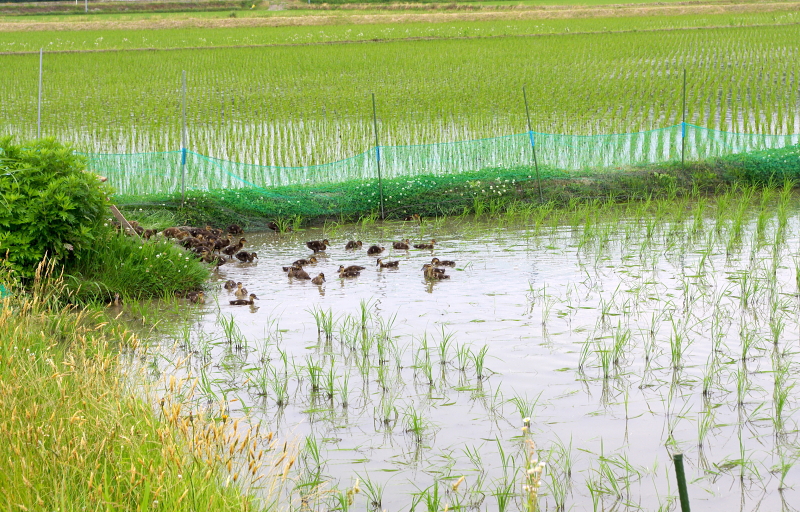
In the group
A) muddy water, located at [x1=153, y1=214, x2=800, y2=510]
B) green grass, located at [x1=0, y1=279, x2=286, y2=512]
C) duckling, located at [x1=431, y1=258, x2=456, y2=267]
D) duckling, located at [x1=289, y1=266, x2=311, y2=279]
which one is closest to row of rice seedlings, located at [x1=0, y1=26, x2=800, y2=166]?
duckling, located at [x1=431, y1=258, x2=456, y2=267]

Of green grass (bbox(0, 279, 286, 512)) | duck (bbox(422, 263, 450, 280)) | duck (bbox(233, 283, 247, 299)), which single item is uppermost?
green grass (bbox(0, 279, 286, 512))

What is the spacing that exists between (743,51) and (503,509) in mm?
23637

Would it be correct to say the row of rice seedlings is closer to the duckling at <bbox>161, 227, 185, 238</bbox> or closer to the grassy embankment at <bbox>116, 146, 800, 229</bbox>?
the grassy embankment at <bbox>116, 146, 800, 229</bbox>

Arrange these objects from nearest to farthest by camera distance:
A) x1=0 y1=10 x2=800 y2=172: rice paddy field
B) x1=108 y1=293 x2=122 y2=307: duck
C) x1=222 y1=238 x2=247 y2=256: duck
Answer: x1=108 y1=293 x2=122 y2=307: duck
x1=222 y1=238 x2=247 y2=256: duck
x1=0 y1=10 x2=800 y2=172: rice paddy field

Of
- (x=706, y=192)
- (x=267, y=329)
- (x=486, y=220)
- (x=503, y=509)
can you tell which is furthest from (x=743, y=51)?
(x=503, y=509)

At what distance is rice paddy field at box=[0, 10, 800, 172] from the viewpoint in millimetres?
15219

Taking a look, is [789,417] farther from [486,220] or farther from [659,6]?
[659,6]

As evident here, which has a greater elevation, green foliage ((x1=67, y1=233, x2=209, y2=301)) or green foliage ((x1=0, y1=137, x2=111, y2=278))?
green foliage ((x1=0, y1=137, x2=111, y2=278))

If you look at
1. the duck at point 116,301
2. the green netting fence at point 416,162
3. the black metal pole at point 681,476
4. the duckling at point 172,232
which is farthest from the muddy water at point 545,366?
the green netting fence at point 416,162

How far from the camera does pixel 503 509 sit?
3.96m

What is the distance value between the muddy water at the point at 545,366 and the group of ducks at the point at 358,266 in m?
0.09

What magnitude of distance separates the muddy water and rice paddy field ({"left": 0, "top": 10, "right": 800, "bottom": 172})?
604 cm

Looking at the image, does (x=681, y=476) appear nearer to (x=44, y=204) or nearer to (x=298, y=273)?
(x=44, y=204)

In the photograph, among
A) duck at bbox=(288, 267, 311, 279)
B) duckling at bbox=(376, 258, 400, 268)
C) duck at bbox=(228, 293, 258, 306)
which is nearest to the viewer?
duck at bbox=(228, 293, 258, 306)
